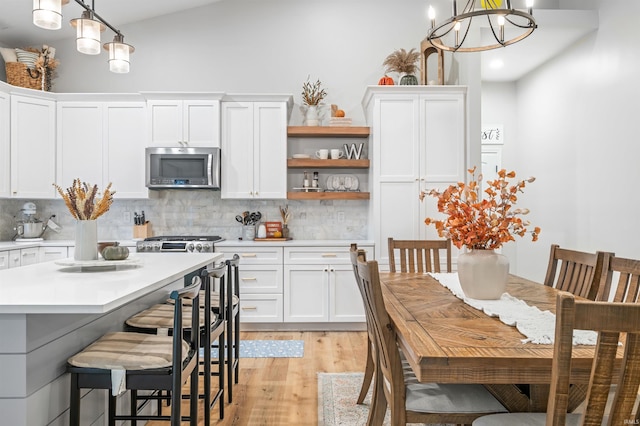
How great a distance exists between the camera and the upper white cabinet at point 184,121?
4.61 metres

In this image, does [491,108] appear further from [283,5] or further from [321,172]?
[283,5]

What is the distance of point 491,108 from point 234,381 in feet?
15.4

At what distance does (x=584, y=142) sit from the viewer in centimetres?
448

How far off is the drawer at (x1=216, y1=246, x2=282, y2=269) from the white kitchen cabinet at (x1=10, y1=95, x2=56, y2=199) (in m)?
1.93

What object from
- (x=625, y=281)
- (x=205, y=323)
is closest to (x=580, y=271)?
(x=625, y=281)

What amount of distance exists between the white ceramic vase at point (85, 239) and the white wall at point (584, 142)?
3.94m

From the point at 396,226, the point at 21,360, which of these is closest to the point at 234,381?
the point at 21,360

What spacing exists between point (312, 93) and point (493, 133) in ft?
8.36

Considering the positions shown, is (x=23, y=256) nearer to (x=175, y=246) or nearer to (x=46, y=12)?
(x=175, y=246)

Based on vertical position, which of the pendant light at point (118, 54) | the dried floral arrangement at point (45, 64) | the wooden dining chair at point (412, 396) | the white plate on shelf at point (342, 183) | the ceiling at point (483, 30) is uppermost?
the ceiling at point (483, 30)

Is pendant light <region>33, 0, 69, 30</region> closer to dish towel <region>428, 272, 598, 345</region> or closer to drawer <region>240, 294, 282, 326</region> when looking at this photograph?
dish towel <region>428, 272, 598, 345</region>

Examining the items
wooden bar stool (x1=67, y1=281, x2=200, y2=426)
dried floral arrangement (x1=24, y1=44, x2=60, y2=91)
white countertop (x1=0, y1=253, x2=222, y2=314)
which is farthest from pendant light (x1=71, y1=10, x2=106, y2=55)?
dried floral arrangement (x1=24, y1=44, x2=60, y2=91)

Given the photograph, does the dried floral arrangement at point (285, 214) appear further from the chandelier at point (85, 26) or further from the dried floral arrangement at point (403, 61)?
the chandelier at point (85, 26)

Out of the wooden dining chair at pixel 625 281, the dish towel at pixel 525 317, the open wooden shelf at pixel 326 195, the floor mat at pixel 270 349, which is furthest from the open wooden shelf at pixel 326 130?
the wooden dining chair at pixel 625 281
